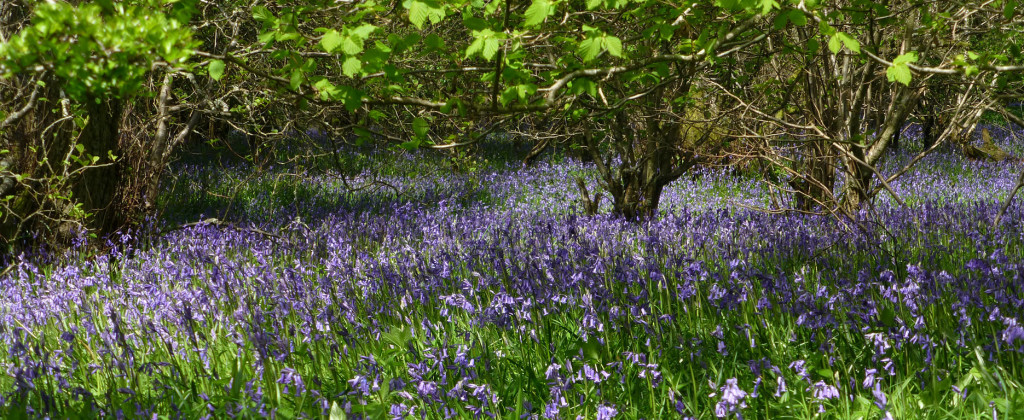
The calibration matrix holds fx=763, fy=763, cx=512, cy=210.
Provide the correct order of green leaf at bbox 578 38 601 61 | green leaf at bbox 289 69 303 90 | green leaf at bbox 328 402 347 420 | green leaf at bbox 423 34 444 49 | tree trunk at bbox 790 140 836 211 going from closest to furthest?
green leaf at bbox 328 402 347 420 → green leaf at bbox 578 38 601 61 → green leaf at bbox 289 69 303 90 → green leaf at bbox 423 34 444 49 → tree trunk at bbox 790 140 836 211

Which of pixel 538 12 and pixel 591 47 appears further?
pixel 591 47

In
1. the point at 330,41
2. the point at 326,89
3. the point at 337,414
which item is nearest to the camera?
the point at 337,414

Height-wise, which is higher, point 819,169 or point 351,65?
point 351,65

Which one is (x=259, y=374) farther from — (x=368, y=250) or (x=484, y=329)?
(x=368, y=250)

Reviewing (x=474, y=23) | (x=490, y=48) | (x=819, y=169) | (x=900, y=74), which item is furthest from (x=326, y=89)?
(x=819, y=169)

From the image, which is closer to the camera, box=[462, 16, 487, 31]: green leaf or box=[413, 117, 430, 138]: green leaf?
box=[462, 16, 487, 31]: green leaf

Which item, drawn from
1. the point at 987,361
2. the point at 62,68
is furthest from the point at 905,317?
the point at 62,68

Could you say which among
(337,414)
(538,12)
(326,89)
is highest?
(538,12)

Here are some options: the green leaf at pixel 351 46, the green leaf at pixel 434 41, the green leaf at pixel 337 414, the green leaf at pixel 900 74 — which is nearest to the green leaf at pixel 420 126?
the green leaf at pixel 434 41

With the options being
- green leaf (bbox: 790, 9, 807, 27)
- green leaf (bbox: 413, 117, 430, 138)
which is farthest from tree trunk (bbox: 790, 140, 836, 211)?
green leaf (bbox: 413, 117, 430, 138)

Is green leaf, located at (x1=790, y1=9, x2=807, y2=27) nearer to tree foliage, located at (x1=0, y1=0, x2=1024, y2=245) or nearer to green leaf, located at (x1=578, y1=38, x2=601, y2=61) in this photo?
tree foliage, located at (x1=0, y1=0, x2=1024, y2=245)

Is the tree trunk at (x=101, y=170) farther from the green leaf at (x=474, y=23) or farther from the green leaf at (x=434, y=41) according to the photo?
the green leaf at (x=474, y=23)

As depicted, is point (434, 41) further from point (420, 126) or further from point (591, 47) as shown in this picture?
point (591, 47)

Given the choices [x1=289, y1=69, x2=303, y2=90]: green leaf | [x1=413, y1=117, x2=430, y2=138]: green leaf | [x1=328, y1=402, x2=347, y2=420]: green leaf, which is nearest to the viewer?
[x1=328, y1=402, x2=347, y2=420]: green leaf
